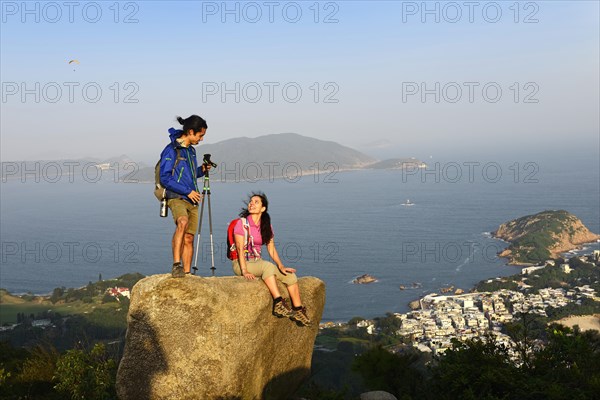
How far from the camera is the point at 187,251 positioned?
26.6ft

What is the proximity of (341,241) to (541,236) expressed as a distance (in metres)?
41.6

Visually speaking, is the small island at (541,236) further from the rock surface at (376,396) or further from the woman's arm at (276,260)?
the woman's arm at (276,260)

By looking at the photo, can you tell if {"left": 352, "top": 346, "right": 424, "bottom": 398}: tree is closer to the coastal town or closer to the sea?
the coastal town

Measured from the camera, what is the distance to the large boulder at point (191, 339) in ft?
24.6

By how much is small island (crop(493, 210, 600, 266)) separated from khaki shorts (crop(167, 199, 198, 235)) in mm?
98817

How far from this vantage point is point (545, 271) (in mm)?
87250

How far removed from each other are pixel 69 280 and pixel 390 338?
69.2 m

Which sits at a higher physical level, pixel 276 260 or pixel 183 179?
pixel 183 179

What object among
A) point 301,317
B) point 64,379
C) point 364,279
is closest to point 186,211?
point 301,317

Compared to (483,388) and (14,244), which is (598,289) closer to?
(483,388)

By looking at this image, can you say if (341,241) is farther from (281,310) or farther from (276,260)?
(281,310)

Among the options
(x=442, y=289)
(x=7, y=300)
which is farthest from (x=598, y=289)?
→ (x=7, y=300)

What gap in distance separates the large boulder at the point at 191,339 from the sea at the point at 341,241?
63.4 meters

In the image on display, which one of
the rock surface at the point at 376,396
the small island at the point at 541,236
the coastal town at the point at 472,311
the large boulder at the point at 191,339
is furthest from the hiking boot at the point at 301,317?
the small island at the point at 541,236
